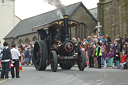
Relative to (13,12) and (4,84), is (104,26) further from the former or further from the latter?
(13,12)

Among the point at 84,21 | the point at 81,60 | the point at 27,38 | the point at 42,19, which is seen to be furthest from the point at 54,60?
the point at 42,19

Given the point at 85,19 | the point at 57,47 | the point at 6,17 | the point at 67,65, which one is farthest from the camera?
the point at 6,17

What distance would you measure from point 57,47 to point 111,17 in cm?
2352

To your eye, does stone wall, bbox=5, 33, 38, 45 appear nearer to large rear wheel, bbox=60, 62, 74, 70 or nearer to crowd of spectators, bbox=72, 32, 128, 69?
crowd of spectators, bbox=72, 32, 128, 69

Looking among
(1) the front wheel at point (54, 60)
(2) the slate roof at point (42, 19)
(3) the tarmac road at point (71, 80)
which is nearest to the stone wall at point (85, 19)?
(2) the slate roof at point (42, 19)

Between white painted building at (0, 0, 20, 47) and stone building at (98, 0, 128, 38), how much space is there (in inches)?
1353

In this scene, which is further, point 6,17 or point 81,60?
point 6,17

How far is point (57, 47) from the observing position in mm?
17469

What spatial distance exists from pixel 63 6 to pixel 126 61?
17.7 ft

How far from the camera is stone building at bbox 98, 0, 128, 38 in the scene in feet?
120

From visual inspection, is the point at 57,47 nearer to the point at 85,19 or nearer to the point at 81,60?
the point at 81,60

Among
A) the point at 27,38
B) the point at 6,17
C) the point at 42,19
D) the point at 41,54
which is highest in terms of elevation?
the point at 6,17

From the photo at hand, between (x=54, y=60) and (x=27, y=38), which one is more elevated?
(x=27, y=38)

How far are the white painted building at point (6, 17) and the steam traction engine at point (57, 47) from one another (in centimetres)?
5301
